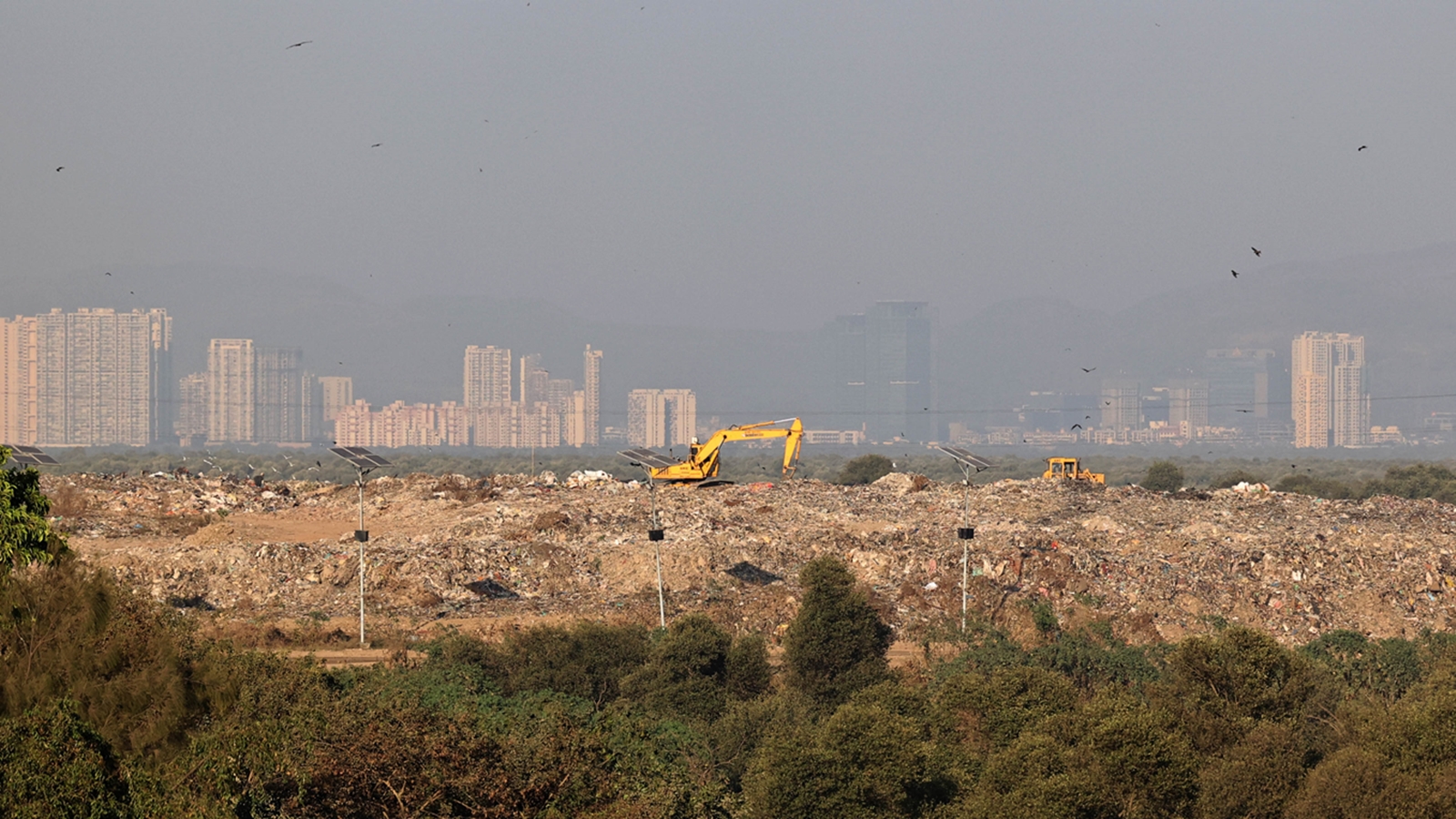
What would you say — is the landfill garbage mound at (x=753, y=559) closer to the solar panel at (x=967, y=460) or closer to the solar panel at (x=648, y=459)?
the solar panel at (x=648, y=459)

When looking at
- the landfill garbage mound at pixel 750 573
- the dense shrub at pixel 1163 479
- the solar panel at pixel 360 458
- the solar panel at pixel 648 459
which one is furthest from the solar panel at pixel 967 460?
the dense shrub at pixel 1163 479

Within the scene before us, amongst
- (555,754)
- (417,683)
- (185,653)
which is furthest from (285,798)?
(417,683)

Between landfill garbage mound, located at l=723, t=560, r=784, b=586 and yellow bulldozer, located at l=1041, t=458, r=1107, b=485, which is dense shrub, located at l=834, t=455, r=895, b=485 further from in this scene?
landfill garbage mound, located at l=723, t=560, r=784, b=586

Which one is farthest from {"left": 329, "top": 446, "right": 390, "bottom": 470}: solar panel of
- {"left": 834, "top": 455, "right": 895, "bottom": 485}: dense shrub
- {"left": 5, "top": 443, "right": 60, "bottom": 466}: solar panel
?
{"left": 834, "top": 455, "right": 895, "bottom": 485}: dense shrub

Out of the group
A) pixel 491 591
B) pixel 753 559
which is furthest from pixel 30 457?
pixel 753 559

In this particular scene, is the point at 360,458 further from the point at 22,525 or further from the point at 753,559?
the point at 22,525

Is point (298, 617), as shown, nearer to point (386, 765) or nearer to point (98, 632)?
point (98, 632)
